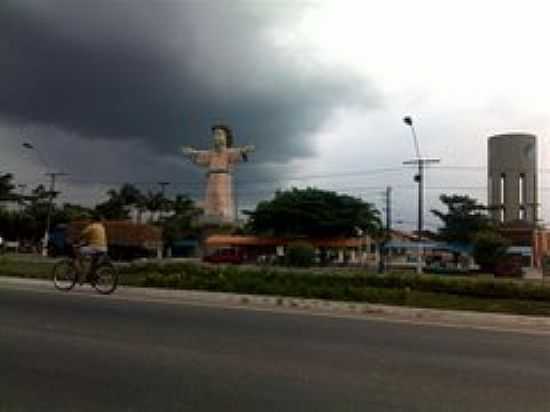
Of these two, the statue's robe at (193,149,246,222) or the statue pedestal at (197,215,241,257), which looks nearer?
the statue's robe at (193,149,246,222)

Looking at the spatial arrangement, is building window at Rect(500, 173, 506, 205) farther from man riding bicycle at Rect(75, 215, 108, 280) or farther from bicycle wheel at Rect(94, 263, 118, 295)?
bicycle wheel at Rect(94, 263, 118, 295)

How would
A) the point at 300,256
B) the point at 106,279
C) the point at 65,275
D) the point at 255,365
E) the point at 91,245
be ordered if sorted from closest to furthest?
1. the point at 255,365
2. the point at 106,279
3. the point at 91,245
4. the point at 65,275
5. the point at 300,256

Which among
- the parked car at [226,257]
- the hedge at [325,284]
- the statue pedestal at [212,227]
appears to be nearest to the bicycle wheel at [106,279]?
the hedge at [325,284]

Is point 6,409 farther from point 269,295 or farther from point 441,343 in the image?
point 269,295

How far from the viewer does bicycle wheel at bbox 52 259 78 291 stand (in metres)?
20.3

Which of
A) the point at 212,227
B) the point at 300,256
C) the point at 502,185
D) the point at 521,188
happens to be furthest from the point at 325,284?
the point at 521,188

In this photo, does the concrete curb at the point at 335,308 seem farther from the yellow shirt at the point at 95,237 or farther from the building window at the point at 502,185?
the building window at the point at 502,185

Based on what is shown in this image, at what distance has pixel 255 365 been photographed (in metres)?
9.32

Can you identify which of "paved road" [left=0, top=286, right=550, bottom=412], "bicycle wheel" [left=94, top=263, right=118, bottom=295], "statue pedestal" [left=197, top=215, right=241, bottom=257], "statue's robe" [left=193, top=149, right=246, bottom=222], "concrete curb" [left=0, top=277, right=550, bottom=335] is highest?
"statue's robe" [left=193, top=149, right=246, bottom=222]

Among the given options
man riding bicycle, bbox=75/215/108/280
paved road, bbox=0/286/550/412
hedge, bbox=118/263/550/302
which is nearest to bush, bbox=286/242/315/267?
hedge, bbox=118/263/550/302

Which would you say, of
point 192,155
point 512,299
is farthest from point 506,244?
point 512,299

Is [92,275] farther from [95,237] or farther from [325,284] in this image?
[325,284]

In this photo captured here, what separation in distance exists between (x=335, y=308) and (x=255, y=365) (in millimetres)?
8803

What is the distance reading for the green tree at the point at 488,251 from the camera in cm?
6969
